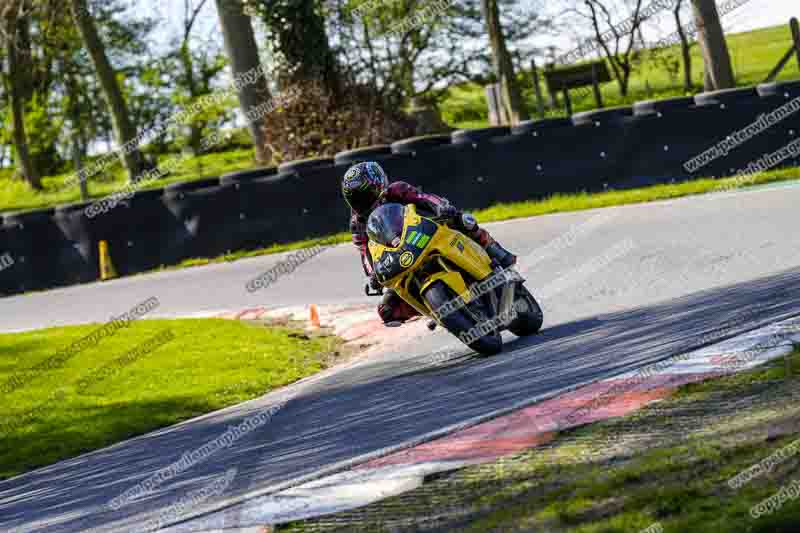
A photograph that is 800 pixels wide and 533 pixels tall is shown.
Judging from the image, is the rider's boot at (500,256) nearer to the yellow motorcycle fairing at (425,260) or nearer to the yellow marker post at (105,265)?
the yellow motorcycle fairing at (425,260)

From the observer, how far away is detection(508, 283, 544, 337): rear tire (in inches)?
414

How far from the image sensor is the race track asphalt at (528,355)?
25.2ft

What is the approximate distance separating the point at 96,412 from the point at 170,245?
10.2 metres

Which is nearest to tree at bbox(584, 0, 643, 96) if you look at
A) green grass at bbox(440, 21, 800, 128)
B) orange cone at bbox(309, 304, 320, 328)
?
green grass at bbox(440, 21, 800, 128)

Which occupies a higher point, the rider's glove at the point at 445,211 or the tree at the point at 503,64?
the tree at the point at 503,64

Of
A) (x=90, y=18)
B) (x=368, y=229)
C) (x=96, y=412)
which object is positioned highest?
(x=90, y=18)

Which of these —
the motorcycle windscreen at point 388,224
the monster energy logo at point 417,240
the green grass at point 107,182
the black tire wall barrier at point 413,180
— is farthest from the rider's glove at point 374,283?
the green grass at point 107,182

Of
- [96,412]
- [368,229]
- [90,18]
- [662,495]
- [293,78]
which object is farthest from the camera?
[90,18]

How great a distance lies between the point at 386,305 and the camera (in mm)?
10664

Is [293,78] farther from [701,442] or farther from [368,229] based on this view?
[701,442]

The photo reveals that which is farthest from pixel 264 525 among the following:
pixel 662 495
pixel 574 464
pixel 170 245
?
pixel 170 245

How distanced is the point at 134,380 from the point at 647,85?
17794 mm

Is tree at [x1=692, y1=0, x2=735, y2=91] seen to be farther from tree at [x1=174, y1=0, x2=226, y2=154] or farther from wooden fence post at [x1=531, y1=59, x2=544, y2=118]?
tree at [x1=174, y1=0, x2=226, y2=154]

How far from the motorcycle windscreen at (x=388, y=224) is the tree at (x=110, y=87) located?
20366 mm
